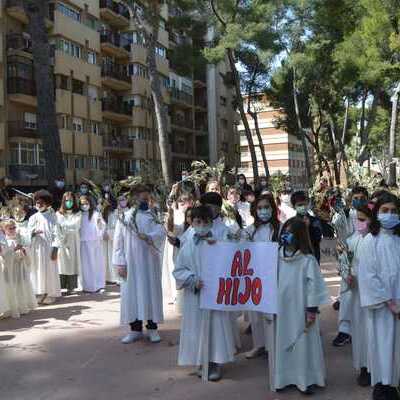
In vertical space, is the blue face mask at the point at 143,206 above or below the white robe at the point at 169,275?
above

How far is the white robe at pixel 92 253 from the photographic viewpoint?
11.1 m

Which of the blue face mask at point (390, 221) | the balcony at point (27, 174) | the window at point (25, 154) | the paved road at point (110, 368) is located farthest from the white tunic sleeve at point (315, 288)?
the window at point (25, 154)

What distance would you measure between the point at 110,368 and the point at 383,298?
9.72ft

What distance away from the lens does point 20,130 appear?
108ft

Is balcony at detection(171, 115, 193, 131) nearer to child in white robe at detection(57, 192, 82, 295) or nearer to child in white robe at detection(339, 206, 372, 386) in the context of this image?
child in white robe at detection(57, 192, 82, 295)

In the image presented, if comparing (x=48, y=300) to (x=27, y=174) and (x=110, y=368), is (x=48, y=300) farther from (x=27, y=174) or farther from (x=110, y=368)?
(x=27, y=174)

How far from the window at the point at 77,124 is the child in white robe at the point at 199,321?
33.2 m

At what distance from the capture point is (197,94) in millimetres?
57656

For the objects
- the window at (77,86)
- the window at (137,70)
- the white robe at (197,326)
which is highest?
the window at (137,70)

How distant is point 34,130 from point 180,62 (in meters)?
9.51

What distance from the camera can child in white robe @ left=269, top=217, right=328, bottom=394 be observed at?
5223 millimetres

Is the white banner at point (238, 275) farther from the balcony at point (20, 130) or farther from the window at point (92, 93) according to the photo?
the window at point (92, 93)

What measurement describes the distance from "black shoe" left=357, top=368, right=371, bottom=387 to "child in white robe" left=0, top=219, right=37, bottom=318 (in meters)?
5.34

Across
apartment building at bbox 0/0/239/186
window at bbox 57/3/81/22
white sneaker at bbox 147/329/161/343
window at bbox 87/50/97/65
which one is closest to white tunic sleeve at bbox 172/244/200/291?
white sneaker at bbox 147/329/161/343
